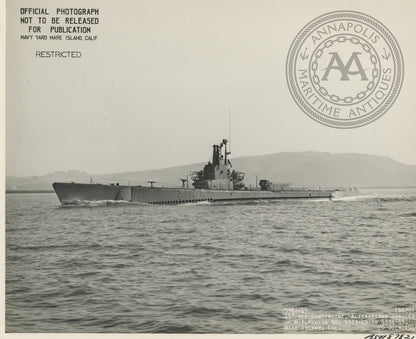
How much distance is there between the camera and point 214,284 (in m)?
11.5

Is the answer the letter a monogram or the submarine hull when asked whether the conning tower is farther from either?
the letter a monogram

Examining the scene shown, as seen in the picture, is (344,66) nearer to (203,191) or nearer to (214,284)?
(214,284)

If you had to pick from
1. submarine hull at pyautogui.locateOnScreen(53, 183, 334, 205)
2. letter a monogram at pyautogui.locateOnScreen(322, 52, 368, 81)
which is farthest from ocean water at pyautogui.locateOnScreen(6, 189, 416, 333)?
submarine hull at pyautogui.locateOnScreen(53, 183, 334, 205)

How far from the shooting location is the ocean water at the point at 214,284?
400 inches

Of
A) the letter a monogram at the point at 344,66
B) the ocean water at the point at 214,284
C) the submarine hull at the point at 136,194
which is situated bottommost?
the ocean water at the point at 214,284

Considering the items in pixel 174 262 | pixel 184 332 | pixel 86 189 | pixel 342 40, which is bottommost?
pixel 184 332

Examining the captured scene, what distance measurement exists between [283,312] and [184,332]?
2267 millimetres

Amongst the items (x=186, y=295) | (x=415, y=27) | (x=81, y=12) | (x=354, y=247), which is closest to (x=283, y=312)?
(x=186, y=295)

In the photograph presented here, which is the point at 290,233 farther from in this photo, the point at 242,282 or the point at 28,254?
the point at 28,254

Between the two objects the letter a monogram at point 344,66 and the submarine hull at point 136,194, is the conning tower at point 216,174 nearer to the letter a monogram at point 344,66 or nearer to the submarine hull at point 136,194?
the submarine hull at point 136,194

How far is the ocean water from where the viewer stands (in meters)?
10.1

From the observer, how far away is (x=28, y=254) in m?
13.1

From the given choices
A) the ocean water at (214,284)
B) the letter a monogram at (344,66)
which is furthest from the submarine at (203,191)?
the letter a monogram at (344,66)

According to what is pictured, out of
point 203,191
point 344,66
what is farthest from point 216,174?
point 344,66
